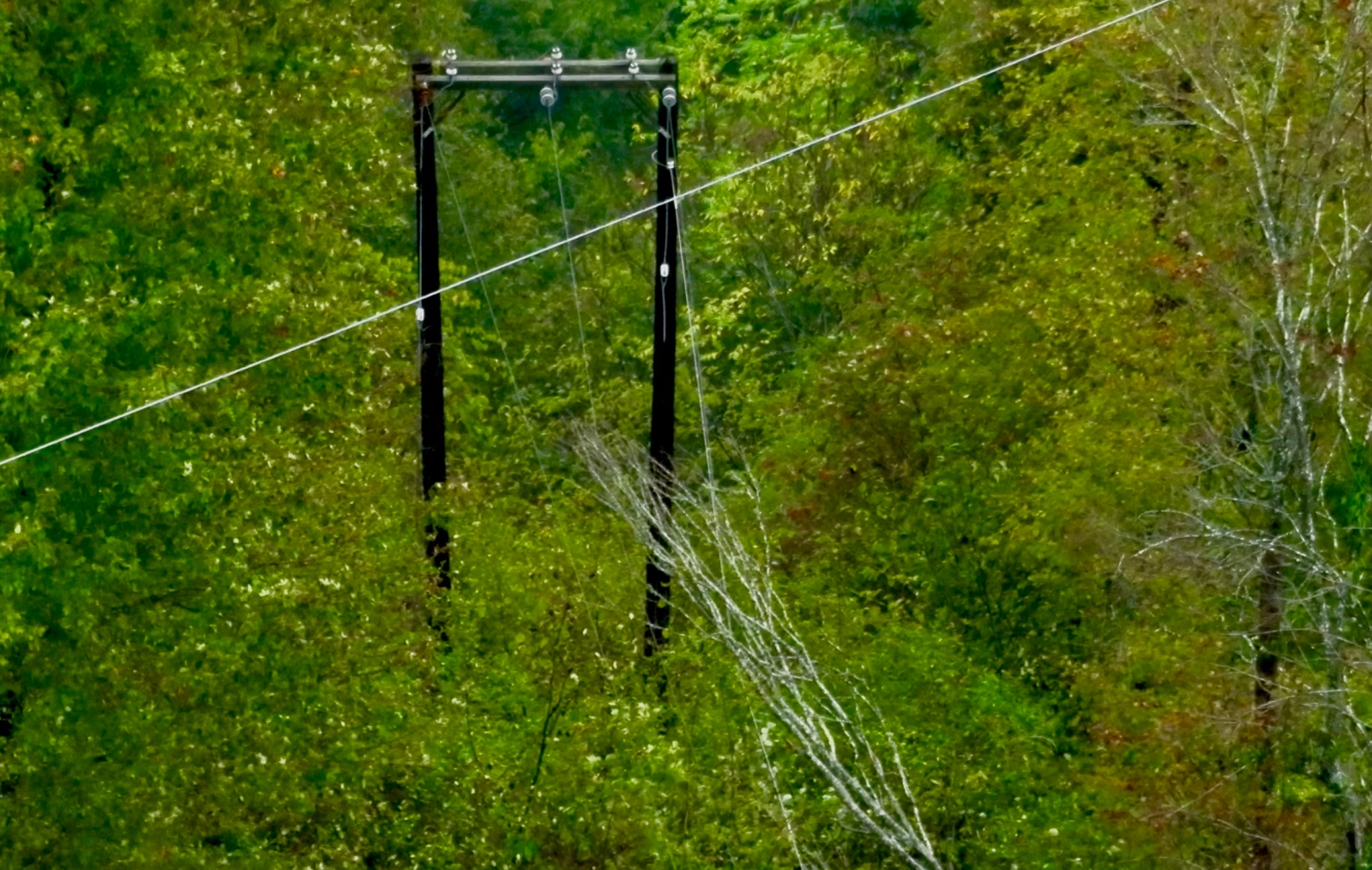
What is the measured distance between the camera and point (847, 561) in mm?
21953

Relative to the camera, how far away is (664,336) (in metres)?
18.4

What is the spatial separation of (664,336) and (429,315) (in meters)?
2.11

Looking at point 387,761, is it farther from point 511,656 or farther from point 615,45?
point 615,45

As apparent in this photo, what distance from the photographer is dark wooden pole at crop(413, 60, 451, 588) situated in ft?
59.4

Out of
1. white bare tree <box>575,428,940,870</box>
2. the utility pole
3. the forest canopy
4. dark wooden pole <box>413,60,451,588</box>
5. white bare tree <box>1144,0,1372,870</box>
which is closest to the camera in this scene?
white bare tree <box>575,428,940,870</box>

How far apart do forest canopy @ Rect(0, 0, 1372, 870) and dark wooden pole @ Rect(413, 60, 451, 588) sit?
24 centimetres

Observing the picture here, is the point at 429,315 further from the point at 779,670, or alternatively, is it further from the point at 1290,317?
the point at 779,670

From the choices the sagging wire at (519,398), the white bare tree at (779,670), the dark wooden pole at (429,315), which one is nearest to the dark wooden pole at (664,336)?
the sagging wire at (519,398)

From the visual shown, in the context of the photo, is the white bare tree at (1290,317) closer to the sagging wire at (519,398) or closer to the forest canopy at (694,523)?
the forest canopy at (694,523)

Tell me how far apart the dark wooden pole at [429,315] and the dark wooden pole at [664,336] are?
1.65 meters

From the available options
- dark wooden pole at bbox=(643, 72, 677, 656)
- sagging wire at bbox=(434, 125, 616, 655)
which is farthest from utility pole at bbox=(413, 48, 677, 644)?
sagging wire at bbox=(434, 125, 616, 655)

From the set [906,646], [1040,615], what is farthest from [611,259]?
[906,646]

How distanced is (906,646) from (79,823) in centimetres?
633

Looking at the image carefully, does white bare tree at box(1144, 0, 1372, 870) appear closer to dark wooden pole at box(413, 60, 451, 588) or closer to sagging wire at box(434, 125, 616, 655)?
sagging wire at box(434, 125, 616, 655)
